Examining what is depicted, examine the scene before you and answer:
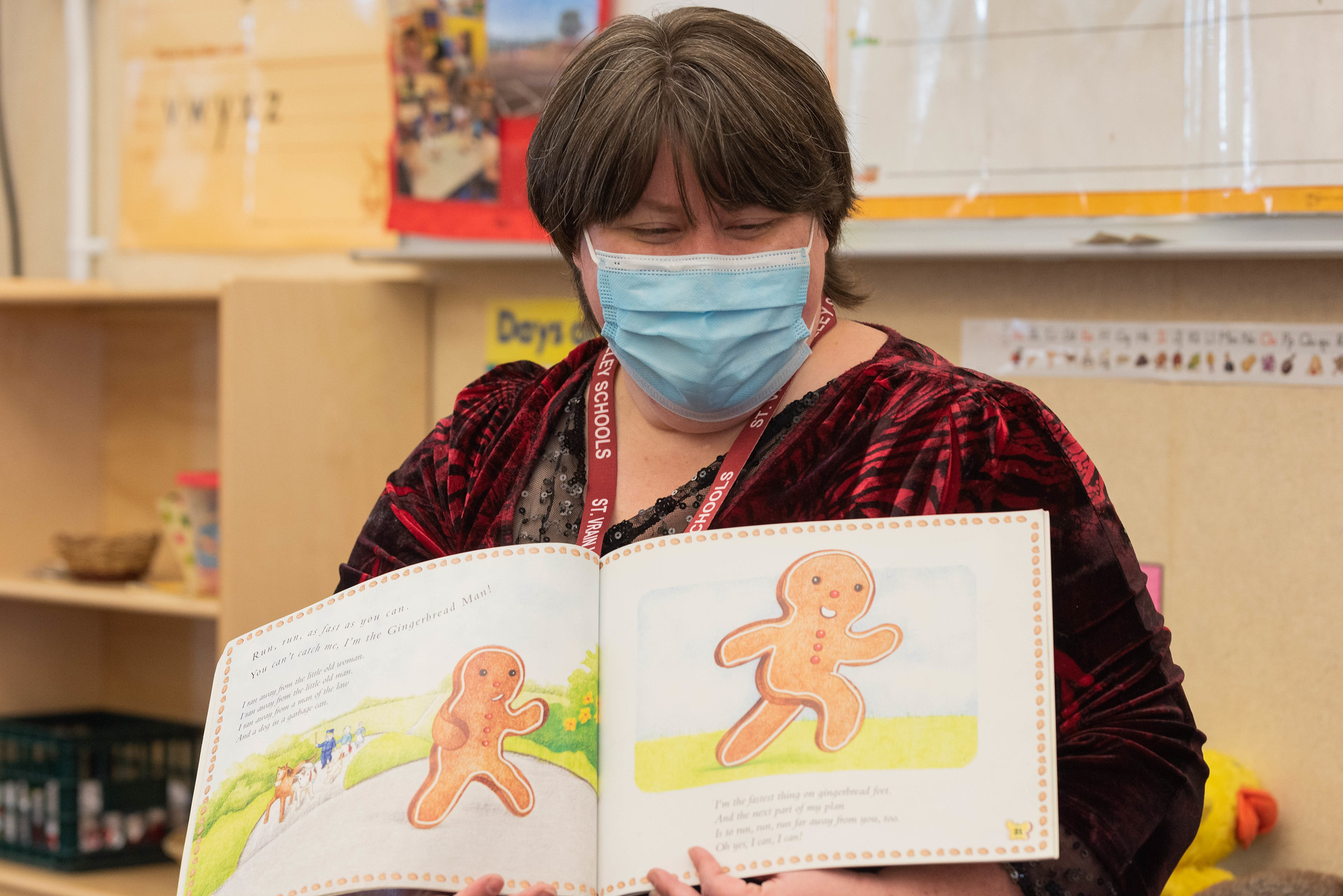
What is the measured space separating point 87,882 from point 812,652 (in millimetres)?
1685

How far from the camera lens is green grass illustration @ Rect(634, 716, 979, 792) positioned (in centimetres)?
69

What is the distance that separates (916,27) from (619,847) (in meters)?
1.20

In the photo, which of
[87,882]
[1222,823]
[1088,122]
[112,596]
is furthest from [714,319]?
[87,882]


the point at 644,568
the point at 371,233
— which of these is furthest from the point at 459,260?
the point at 644,568

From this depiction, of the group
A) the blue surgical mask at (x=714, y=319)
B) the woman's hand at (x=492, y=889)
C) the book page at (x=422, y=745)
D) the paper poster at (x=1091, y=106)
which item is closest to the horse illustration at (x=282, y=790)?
the book page at (x=422, y=745)

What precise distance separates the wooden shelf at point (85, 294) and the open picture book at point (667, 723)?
3.84ft

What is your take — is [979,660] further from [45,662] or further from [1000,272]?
[45,662]

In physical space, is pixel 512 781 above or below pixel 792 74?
below

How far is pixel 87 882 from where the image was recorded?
1937 millimetres

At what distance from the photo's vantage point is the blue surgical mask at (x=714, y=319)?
91 cm

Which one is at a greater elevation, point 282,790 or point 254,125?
point 254,125

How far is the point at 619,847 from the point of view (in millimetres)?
724

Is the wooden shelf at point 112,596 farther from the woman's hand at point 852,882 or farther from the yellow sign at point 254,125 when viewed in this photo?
the woman's hand at point 852,882

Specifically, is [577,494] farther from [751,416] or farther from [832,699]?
[832,699]
